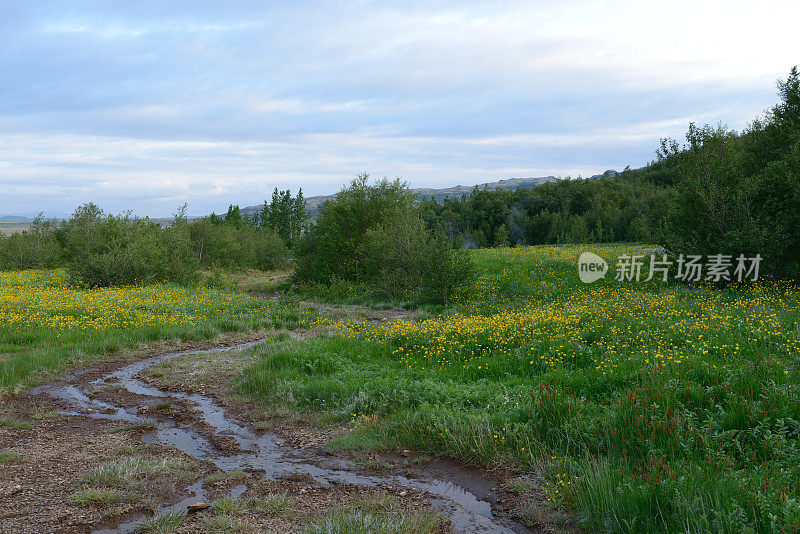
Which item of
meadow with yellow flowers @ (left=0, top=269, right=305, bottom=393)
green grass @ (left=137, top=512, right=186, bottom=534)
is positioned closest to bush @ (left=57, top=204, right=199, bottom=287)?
meadow with yellow flowers @ (left=0, top=269, right=305, bottom=393)

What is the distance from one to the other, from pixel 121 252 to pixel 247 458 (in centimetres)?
2519

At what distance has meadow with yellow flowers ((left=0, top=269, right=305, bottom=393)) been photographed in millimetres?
12688

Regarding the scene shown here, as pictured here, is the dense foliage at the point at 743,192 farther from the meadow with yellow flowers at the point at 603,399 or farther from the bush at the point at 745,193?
the meadow with yellow flowers at the point at 603,399

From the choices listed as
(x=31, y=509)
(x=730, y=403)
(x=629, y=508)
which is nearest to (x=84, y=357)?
(x=31, y=509)

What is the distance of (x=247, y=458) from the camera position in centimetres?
727

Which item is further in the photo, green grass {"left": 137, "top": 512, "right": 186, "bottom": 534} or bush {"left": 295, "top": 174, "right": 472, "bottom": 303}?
bush {"left": 295, "top": 174, "right": 472, "bottom": 303}

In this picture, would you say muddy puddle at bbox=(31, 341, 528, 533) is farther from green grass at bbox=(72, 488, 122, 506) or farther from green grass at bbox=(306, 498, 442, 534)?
green grass at bbox=(72, 488, 122, 506)

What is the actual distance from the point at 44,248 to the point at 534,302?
45.4m

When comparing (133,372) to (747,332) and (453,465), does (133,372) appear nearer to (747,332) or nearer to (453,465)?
(453,465)

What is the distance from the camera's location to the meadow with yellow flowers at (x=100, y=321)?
12688 millimetres

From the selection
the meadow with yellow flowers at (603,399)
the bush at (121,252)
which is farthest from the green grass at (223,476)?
the bush at (121,252)

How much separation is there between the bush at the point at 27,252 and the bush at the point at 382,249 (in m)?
24.7

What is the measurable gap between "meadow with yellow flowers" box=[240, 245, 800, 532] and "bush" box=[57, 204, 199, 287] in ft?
61.7

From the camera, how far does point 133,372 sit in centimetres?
1257
